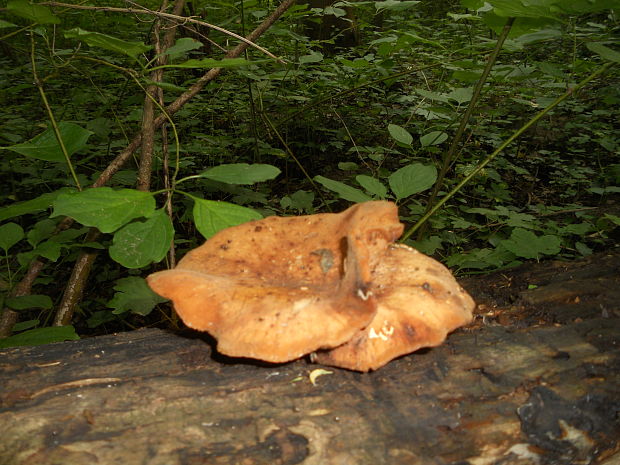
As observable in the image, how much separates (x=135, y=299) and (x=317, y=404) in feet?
6.52

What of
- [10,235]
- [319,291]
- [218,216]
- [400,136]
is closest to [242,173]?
[218,216]

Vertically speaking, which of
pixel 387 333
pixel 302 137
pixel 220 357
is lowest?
pixel 302 137

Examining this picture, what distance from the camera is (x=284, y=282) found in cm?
210

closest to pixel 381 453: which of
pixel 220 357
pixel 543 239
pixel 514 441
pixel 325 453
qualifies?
pixel 325 453

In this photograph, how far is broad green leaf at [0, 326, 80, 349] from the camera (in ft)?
7.47

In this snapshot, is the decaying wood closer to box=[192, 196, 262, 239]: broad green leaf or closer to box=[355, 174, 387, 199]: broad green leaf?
box=[192, 196, 262, 239]: broad green leaf

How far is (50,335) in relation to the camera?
2.34 metres

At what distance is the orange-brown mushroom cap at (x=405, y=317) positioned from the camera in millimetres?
1762

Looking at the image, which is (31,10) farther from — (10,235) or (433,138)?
(433,138)

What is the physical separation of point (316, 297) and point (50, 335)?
1.55 metres

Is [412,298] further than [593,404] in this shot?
Yes

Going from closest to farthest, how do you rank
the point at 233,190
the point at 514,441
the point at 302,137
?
the point at 514,441
the point at 233,190
the point at 302,137

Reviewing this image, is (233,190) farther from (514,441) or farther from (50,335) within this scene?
(514,441)

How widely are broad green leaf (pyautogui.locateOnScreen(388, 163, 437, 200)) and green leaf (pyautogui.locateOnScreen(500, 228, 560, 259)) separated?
91cm
